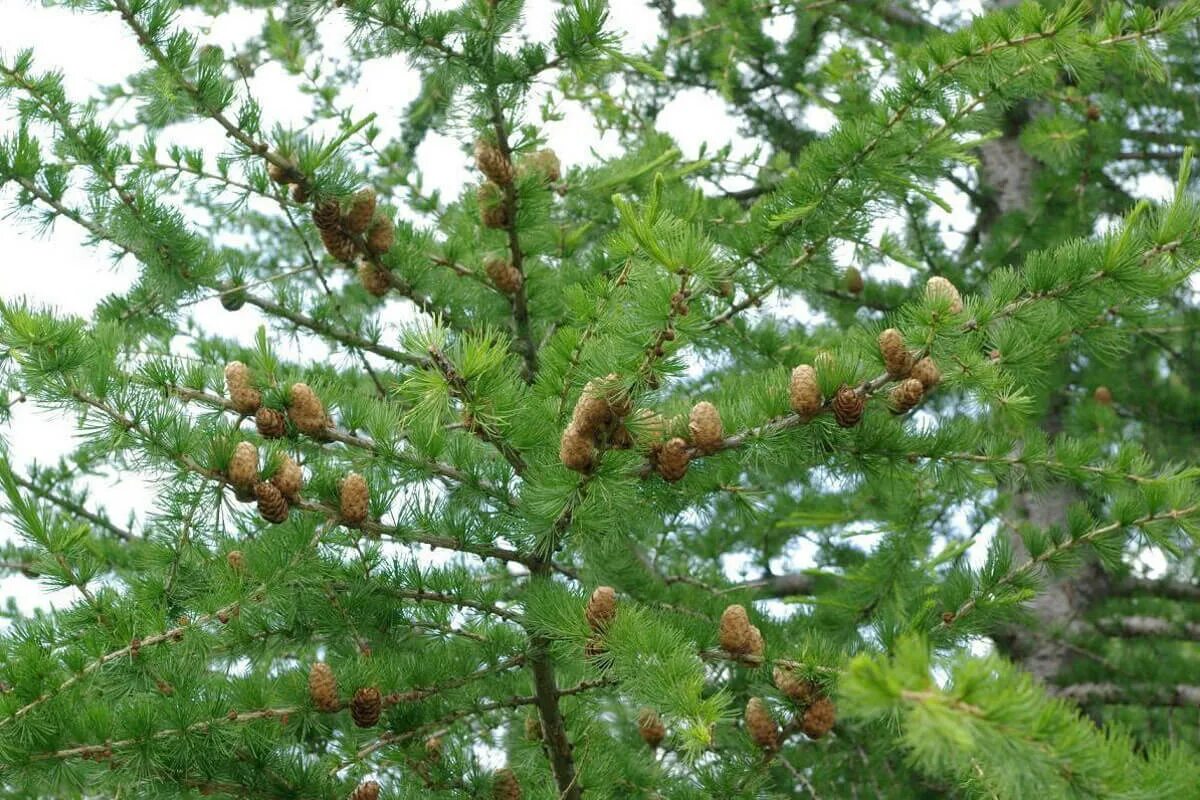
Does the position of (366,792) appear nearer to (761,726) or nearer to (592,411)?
(761,726)

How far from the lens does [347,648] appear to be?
2506mm

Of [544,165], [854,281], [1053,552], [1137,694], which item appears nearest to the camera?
[1053,552]

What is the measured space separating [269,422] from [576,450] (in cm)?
63

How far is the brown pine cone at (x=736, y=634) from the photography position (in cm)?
223

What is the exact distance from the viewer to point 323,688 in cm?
215

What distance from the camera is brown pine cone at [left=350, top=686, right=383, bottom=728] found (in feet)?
7.17

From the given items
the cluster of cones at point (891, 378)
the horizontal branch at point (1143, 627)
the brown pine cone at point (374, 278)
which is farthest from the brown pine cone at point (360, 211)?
the horizontal branch at point (1143, 627)

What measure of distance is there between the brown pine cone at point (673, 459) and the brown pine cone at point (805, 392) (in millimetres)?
223

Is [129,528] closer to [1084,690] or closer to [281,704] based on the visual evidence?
[281,704]

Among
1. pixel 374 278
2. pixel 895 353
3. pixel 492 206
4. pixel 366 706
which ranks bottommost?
pixel 366 706

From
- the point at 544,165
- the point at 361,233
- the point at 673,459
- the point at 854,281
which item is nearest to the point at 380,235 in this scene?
the point at 361,233

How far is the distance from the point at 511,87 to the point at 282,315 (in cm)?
99

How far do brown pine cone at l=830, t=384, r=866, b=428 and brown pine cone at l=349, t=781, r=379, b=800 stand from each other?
1167 millimetres

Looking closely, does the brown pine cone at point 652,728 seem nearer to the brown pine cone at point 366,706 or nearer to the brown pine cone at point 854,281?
the brown pine cone at point 366,706
